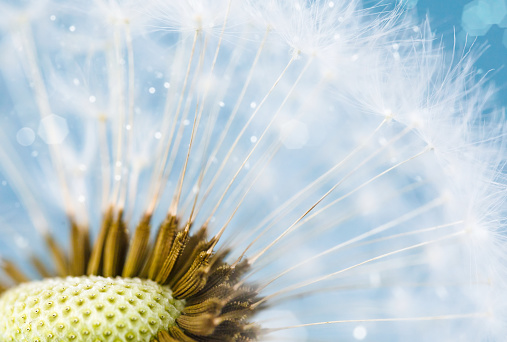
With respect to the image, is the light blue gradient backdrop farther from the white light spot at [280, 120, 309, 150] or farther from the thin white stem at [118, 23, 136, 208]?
the thin white stem at [118, 23, 136, 208]

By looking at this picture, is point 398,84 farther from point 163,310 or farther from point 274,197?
point 163,310

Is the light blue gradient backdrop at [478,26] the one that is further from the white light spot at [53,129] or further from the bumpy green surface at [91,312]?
the white light spot at [53,129]

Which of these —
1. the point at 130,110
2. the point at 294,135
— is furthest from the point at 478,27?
the point at 130,110

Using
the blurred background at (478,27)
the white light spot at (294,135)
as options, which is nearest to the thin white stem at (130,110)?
the white light spot at (294,135)

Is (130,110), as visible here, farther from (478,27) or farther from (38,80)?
(478,27)

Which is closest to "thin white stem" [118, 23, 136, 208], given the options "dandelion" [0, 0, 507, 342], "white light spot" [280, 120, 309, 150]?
"dandelion" [0, 0, 507, 342]

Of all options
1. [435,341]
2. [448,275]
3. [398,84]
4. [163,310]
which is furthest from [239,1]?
[435,341]

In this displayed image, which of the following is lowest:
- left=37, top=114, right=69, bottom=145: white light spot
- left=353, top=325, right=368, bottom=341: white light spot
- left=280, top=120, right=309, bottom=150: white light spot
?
left=353, top=325, right=368, bottom=341: white light spot
